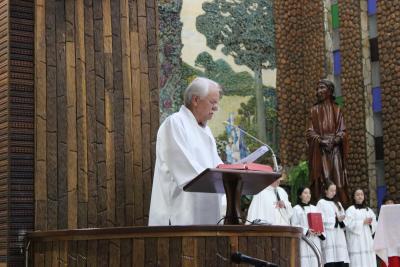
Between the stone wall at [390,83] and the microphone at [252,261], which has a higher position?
the stone wall at [390,83]

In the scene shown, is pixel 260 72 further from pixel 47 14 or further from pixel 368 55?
pixel 47 14

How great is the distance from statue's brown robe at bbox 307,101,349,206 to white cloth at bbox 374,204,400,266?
5866 millimetres

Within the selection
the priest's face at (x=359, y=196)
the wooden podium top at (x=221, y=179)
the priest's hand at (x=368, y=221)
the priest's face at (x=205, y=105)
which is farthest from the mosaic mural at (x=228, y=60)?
the wooden podium top at (x=221, y=179)

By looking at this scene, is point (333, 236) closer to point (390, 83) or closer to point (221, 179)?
point (390, 83)

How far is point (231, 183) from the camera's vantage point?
4.50 m

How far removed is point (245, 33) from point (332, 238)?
583cm

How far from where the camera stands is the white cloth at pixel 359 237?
35.1 ft

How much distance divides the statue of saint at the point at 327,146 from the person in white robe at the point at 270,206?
2295 millimetres

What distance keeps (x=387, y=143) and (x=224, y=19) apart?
4.08 meters

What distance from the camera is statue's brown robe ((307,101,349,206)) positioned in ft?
39.4

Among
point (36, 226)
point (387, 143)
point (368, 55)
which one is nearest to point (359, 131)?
point (387, 143)

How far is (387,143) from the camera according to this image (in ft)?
44.2

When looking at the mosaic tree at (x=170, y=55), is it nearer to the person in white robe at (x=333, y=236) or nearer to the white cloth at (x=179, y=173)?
the person in white robe at (x=333, y=236)

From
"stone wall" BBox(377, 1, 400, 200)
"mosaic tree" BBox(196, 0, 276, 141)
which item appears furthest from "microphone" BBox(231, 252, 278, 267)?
"mosaic tree" BBox(196, 0, 276, 141)
